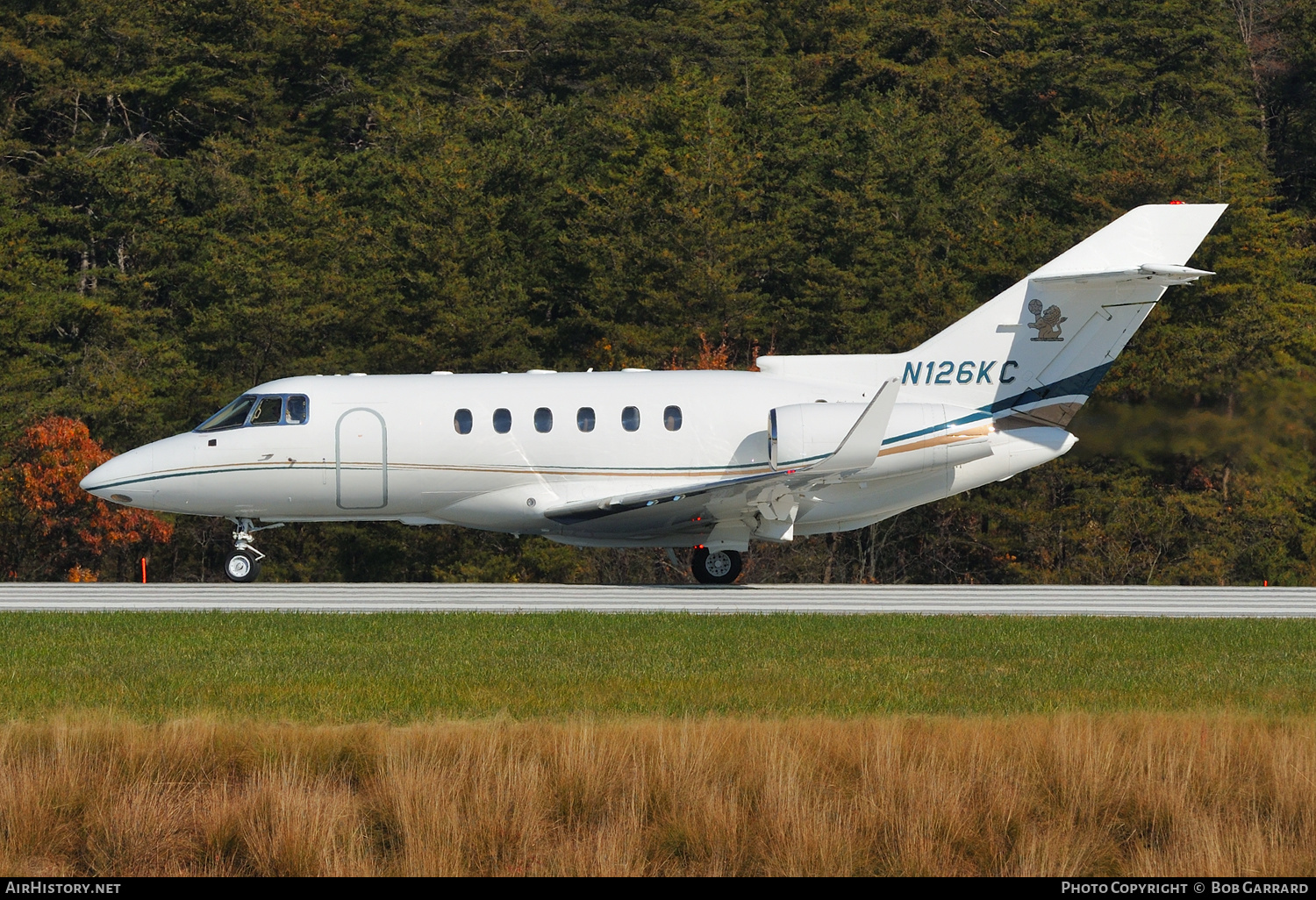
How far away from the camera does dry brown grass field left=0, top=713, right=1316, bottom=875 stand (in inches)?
444

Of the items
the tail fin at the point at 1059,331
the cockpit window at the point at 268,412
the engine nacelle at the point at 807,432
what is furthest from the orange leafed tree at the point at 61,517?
the tail fin at the point at 1059,331

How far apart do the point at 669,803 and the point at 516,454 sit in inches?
499

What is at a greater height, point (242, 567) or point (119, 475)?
point (119, 475)

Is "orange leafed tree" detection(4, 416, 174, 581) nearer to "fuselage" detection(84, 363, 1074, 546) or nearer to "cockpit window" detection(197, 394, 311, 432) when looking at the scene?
"fuselage" detection(84, 363, 1074, 546)

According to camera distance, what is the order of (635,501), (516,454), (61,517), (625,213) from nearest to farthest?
(635,501) < (516,454) < (61,517) < (625,213)

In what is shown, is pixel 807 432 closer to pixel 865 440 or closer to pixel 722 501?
pixel 865 440

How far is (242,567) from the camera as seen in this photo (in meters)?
24.7

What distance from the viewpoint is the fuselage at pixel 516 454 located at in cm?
2378

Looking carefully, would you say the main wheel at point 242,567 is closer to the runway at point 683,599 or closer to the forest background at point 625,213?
the runway at point 683,599

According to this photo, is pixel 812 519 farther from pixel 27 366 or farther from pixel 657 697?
pixel 27 366

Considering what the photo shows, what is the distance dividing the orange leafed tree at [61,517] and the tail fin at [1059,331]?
2198cm

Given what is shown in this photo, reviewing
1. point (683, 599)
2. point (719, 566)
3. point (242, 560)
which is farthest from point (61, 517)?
point (683, 599)
